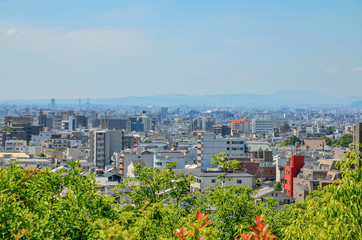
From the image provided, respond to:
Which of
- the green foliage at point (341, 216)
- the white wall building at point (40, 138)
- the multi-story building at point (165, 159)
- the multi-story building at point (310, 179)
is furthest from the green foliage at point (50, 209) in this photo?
the white wall building at point (40, 138)

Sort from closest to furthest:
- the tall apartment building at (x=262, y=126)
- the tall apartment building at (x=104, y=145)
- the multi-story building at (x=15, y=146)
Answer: the tall apartment building at (x=104, y=145)
the multi-story building at (x=15, y=146)
the tall apartment building at (x=262, y=126)

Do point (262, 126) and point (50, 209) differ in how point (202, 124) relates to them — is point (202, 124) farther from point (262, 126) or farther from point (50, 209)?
point (50, 209)

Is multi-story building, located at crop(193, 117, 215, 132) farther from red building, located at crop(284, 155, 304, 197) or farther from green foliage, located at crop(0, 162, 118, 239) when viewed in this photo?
green foliage, located at crop(0, 162, 118, 239)

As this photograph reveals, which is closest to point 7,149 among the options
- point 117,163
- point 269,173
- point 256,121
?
point 117,163

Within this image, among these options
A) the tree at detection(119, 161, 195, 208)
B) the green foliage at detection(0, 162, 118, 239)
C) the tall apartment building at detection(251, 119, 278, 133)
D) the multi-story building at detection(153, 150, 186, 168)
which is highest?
the green foliage at detection(0, 162, 118, 239)

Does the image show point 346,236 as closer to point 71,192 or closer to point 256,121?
point 71,192

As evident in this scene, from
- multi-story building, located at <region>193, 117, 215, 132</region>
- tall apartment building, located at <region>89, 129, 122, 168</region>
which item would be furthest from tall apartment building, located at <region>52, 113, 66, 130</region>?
tall apartment building, located at <region>89, 129, 122, 168</region>

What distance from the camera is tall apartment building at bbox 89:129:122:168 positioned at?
43750 millimetres

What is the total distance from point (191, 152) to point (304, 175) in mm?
25659

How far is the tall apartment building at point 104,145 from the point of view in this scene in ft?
144

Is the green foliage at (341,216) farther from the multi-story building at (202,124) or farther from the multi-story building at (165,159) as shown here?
the multi-story building at (202,124)

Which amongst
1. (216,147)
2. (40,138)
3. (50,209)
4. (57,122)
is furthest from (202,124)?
(50,209)

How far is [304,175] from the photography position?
25.6 m

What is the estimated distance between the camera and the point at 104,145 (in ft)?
145
